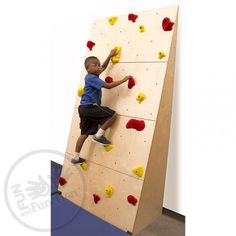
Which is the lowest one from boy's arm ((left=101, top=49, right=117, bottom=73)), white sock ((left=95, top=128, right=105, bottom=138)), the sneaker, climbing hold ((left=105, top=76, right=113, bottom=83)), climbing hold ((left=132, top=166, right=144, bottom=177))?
the sneaker

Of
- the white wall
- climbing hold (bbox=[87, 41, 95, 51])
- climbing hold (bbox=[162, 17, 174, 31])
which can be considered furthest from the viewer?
climbing hold (bbox=[87, 41, 95, 51])

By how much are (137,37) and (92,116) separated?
2.32 feet

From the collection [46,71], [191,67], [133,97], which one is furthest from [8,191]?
[191,67]

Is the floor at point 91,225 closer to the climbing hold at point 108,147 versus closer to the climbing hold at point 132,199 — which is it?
the climbing hold at point 132,199

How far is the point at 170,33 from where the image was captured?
5.97 ft

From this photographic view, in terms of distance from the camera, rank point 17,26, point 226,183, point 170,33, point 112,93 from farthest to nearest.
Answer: point 112,93, point 170,33, point 226,183, point 17,26

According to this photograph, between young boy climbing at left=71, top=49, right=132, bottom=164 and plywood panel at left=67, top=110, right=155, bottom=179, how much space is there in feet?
0.23

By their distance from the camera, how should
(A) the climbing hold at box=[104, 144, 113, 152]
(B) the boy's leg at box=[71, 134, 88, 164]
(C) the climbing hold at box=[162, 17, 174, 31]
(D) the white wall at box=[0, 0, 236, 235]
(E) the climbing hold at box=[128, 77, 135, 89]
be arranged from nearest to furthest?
(D) the white wall at box=[0, 0, 236, 235] → (C) the climbing hold at box=[162, 17, 174, 31] → (E) the climbing hold at box=[128, 77, 135, 89] → (A) the climbing hold at box=[104, 144, 113, 152] → (B) the boy's leg at box=[71, 134, 88, 164]

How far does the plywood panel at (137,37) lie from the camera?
1860mm

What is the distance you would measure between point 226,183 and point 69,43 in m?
2.13

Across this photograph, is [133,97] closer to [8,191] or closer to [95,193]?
[95,193]

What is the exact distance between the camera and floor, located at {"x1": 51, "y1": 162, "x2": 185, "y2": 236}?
189cm

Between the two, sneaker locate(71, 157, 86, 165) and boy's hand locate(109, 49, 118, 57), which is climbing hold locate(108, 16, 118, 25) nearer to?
boy's hand locate(109, 49, 118, 57)

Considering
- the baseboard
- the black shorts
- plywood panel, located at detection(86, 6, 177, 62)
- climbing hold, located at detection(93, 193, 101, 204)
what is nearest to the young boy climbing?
the black shorts
